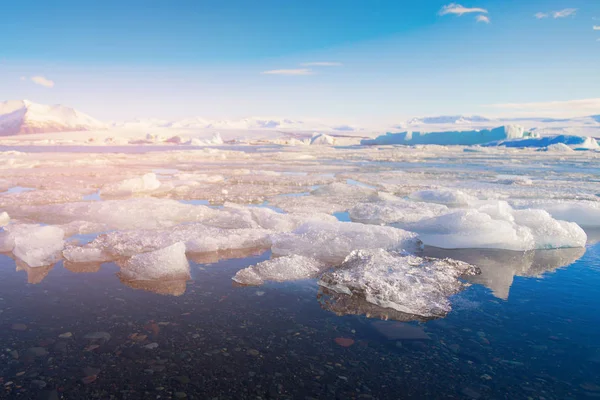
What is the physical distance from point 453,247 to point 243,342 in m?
3.11

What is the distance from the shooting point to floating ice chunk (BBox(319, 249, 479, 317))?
310 cm

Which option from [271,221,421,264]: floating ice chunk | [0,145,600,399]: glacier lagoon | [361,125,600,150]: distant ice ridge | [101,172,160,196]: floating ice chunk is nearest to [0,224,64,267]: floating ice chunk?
[0,145,600,399]: glacier lagoon

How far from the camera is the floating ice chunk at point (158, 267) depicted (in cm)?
363

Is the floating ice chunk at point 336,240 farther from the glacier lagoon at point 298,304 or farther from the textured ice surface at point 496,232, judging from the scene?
the textured ice surface at point 496,232

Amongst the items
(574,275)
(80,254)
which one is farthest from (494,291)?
(80,254)

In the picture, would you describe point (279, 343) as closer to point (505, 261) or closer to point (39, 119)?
point (505, 261)

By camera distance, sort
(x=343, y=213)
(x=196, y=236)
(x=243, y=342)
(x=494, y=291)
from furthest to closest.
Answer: (x=343, y=213) → (x=196, y=236) → (x=494, y=291) → (x=243, y=342)

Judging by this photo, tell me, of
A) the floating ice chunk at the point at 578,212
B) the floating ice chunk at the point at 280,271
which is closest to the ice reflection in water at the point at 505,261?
the floating ice chunk at the point at 280,271

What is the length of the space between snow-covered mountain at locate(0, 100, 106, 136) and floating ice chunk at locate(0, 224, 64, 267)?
73489mm

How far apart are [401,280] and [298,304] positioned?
925 millimetres

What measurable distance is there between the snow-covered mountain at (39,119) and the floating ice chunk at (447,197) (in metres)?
74.1

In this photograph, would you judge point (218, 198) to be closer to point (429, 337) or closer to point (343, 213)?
point (343, 213)

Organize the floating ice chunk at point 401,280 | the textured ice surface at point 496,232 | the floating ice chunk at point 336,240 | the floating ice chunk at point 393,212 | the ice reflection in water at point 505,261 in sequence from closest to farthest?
the floating ice chunk at point 401,280 → the ice reflection in water at point 505,261 → the floating ice chunk at point 336,240 → the textured ice surface at point 496,232 → the floating ice chunk at point 393,212

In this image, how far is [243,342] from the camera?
2.56m
